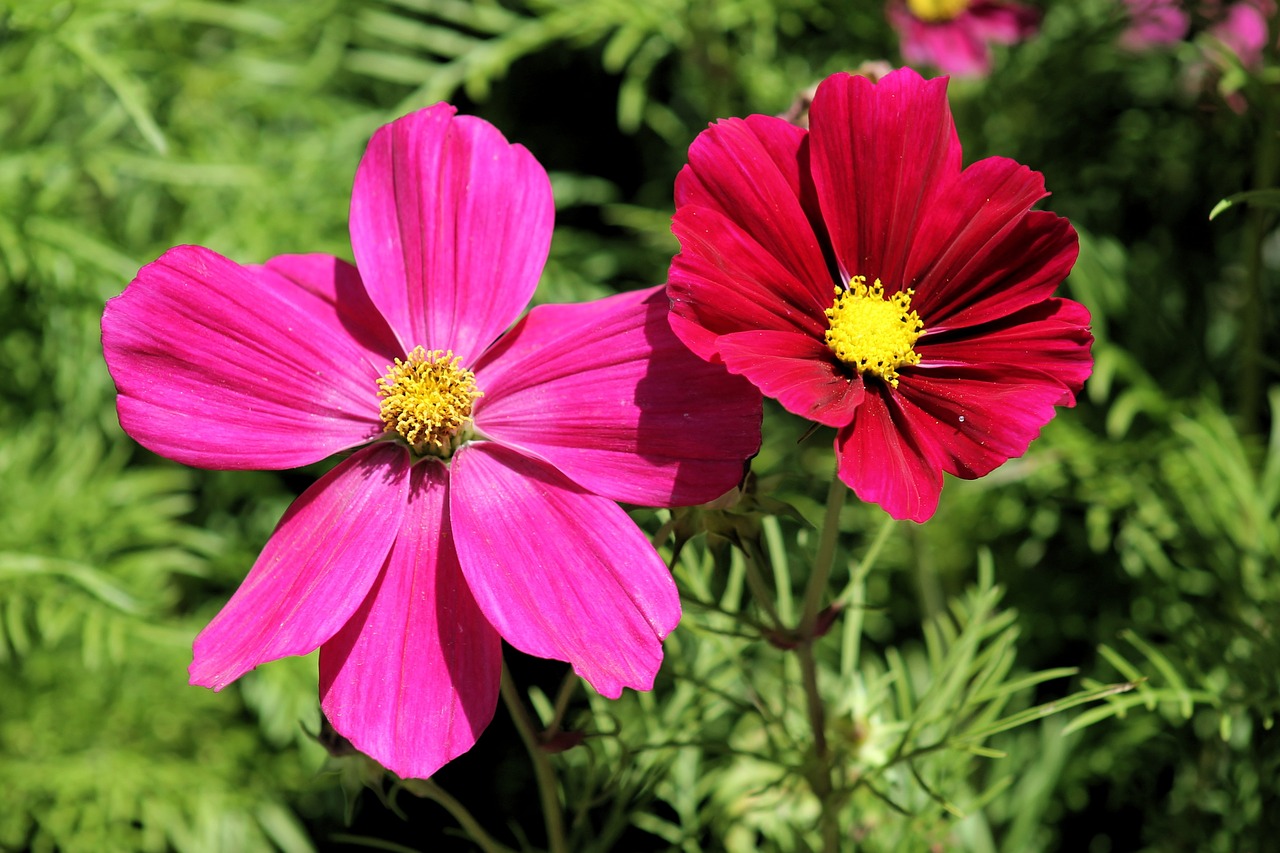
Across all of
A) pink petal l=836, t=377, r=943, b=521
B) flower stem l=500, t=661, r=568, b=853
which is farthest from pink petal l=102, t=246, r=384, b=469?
pink petal l=836, t=377, r=943, b=521

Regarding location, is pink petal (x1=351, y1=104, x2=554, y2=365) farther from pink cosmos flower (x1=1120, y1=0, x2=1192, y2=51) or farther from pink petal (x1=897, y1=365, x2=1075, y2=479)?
pink cosmos flower (x1=1120, y1=0, x2=1192, y2=51)

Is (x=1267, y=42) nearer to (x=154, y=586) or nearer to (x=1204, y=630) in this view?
(x=1204, y=630)

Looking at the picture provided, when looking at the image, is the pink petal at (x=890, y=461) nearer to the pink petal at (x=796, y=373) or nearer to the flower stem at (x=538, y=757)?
the pink petal at (x=796, y=373)

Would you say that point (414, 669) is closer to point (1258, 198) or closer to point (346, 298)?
point (346, 298)

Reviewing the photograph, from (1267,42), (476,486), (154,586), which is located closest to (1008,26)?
(1267,42)

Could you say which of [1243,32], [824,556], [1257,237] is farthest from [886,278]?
[1243,32]

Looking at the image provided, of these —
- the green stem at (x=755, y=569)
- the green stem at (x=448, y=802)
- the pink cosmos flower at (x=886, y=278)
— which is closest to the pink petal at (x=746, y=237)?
the pink cosmos flower at (x=886, y=278)
